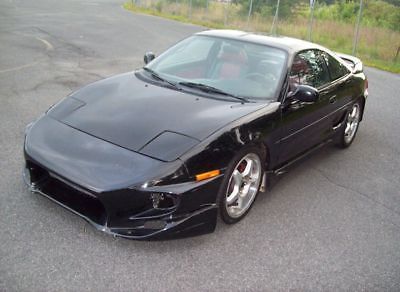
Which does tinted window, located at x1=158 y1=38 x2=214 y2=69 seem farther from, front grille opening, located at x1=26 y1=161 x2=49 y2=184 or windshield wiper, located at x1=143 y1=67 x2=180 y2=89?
front grille opening, located at x1=26 y1=161 x2=49 y2=184

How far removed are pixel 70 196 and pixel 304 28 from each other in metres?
16.1

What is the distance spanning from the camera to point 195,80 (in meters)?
4.04

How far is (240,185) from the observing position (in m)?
3.46

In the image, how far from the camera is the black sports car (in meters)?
2.84

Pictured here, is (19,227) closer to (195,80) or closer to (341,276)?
(195,80)

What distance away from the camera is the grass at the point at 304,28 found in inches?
539

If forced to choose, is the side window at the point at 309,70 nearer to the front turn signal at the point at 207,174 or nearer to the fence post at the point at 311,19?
the front turn signal at the point at 207,174

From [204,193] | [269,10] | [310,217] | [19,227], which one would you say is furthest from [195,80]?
[269,10]

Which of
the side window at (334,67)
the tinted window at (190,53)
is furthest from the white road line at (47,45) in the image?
the side window at (334,67)

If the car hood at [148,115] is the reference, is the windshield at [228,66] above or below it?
above

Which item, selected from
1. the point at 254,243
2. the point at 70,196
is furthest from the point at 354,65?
the point at 70,196

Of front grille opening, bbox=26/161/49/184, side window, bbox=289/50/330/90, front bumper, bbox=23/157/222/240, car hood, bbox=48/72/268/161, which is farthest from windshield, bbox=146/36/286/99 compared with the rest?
front grille opening, bbox=26/161/49/184

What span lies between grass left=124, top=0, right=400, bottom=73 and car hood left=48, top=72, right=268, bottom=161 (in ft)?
33.1

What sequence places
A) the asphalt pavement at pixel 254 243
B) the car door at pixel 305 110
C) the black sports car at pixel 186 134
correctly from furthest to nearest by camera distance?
the car door at pixel 305 110 → the black sports car at pixel 186 134 → the asphalt pavement at pixel 254 243
